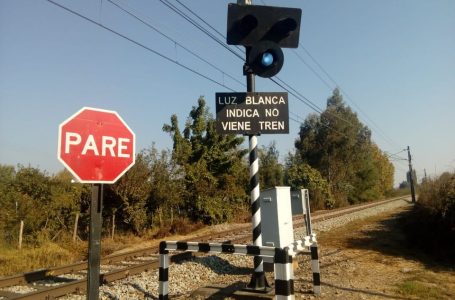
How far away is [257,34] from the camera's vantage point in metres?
6.50

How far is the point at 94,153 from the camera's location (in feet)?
11.8

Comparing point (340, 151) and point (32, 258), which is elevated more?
point (340, 151)

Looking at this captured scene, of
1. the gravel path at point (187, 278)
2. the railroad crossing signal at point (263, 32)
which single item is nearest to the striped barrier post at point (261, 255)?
the gravel path at point (187, 278)

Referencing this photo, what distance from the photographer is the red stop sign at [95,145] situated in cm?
344

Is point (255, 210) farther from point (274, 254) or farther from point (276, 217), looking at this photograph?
point (274, 254)

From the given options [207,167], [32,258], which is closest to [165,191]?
[207,167]

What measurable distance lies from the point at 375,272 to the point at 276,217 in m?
2.73

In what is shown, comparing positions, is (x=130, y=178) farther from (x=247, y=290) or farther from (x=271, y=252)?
(x=271, y=252)

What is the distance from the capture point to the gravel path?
745 cm

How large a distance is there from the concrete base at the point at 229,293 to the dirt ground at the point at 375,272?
0.79 metres

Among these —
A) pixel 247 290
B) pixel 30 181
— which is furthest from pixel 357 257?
pixel 30 181

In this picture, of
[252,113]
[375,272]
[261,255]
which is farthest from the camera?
[375,272]

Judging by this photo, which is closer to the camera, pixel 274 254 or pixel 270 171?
pixel 274 254

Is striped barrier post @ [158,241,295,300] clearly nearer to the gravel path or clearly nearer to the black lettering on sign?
the gravel path
